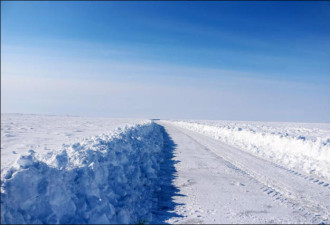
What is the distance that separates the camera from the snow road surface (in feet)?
18.7

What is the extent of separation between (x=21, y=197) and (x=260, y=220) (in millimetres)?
4588

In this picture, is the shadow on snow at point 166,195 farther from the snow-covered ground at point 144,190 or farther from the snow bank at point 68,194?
the snow bank at point 68,194

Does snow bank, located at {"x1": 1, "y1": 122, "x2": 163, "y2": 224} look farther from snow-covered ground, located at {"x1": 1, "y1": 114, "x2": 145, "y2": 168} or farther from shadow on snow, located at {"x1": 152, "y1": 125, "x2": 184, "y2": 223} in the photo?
snow-covered ground, located at {"x1": 1, "y1": 114, "x2": 145, "y2": 168}

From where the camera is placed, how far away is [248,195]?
7.23m

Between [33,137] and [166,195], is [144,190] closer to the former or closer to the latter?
[166,195]

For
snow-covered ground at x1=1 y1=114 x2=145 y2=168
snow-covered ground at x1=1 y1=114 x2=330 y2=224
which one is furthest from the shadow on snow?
snow-covered ground at x1=1 y1=114 x2=145 y2=168

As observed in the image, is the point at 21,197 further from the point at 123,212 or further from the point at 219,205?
the point at 219,205

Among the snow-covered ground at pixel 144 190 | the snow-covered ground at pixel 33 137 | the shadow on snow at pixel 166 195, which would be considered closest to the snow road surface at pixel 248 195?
the snow-covered ground at pixel 144 190

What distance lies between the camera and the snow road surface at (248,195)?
5.71 metres

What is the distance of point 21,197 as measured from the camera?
446 cm

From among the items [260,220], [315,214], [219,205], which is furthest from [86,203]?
[315,214]

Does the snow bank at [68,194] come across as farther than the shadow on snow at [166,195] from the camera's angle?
No

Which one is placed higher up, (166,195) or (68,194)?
(68,194)

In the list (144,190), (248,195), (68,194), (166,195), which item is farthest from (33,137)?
(248,195)
